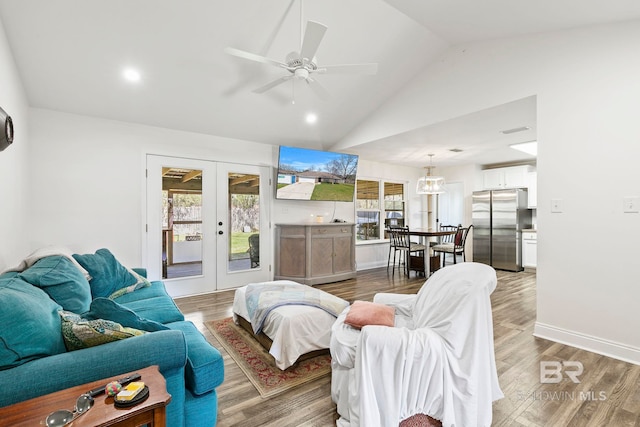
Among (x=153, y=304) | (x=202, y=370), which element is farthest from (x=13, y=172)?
(x=202, y=370)

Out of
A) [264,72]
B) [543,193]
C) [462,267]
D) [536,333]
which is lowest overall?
[536,333]

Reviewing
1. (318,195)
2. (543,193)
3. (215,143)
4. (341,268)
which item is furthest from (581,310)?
(215,143)

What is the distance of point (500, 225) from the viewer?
6.37 m

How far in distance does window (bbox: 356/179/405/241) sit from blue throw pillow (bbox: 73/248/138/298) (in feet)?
14.9

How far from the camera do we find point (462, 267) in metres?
1.90

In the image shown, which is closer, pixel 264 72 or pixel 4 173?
pixel 4 173

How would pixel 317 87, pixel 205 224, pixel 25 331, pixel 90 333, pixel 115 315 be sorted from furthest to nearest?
pixel 205 224
pixel 317 87
pixel 115 315
pixel 90 333
pixel 25 331

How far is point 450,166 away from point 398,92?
144 inches

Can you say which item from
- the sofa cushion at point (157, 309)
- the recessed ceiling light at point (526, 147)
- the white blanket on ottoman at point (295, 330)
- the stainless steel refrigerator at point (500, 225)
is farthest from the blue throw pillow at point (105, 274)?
the stainless steel refrigerator at point (500, 225)

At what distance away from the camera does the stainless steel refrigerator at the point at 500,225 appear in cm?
617

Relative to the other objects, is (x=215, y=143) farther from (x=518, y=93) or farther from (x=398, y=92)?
(x=518, y=93)

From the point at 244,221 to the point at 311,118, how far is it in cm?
200

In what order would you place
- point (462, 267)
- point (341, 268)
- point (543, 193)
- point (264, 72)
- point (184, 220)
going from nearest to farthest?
point (462, 267), point (543, 193), point (264, 72), point (184, 220), point (341, 268)

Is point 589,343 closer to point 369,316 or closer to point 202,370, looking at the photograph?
point 369,316
